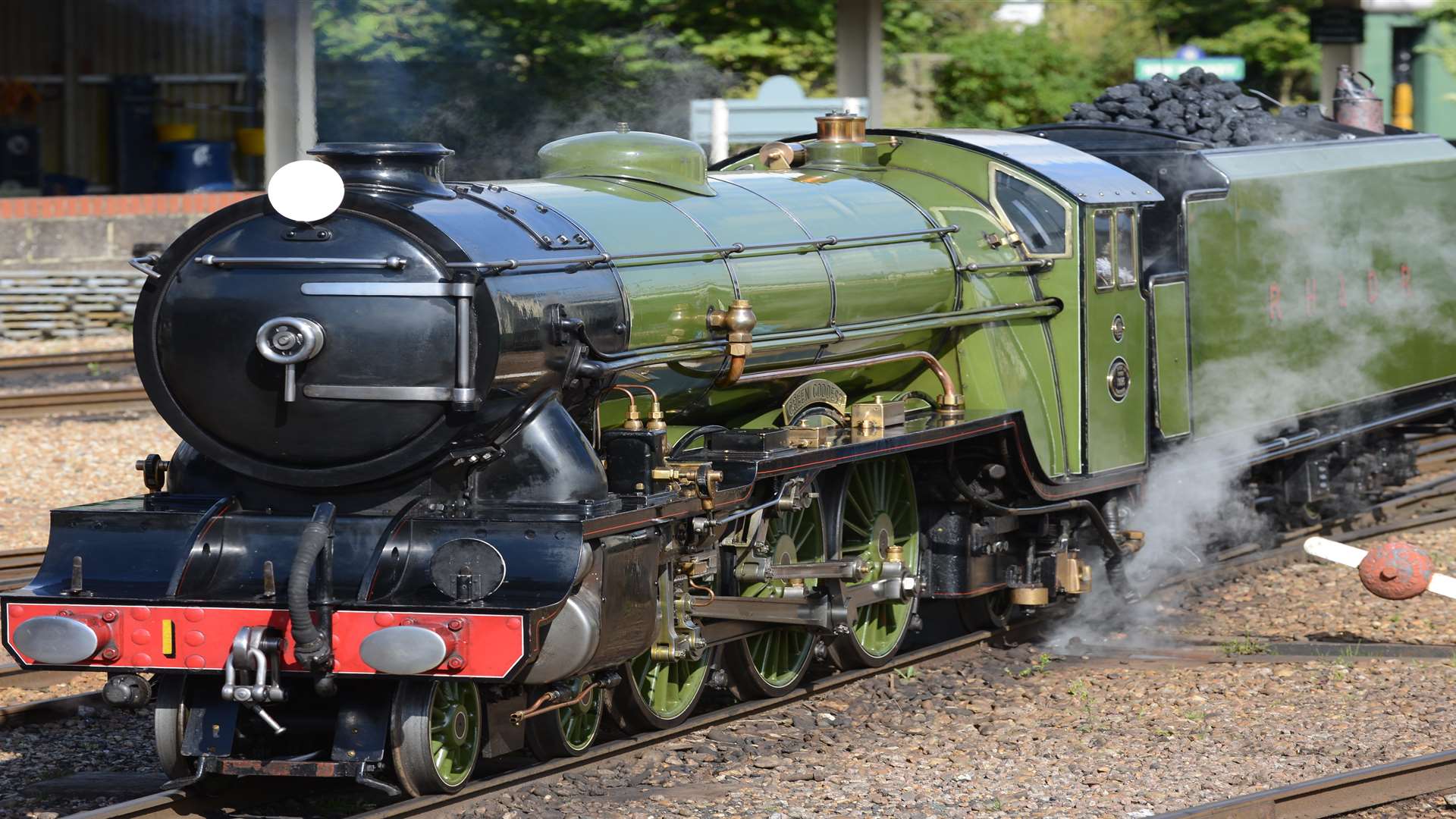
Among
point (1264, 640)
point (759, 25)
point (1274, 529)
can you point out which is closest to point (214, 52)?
point (759, 25)

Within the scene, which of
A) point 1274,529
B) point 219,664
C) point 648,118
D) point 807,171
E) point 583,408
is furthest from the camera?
point 648,118

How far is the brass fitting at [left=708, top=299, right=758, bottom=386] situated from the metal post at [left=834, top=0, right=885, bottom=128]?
11.6m

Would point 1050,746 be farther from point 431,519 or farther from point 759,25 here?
point 759,25

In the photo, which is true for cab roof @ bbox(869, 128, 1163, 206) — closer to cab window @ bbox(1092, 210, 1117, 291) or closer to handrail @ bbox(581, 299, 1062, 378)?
cab window @ bbox(1092, 210, 1117, 291)

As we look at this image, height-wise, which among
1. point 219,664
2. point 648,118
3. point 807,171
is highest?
point 648,118

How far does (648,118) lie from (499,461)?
17792mm

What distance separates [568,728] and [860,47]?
41.6 ft

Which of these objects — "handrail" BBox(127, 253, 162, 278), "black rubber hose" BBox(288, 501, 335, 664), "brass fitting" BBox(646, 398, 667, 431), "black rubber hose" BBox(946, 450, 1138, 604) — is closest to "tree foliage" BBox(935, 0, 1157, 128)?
"black rubber hose" BBox(946, 450, 1138, 604)

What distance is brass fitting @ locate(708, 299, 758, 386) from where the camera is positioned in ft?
20.9

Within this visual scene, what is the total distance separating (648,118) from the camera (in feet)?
75.3

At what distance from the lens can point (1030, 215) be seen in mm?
8102

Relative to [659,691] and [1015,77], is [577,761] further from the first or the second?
[1015,77]

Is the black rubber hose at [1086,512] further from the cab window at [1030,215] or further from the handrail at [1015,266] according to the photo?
the cab window at [1030,215]

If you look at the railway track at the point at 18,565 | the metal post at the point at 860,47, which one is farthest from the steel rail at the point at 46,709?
the metal post at the point at 860,47
